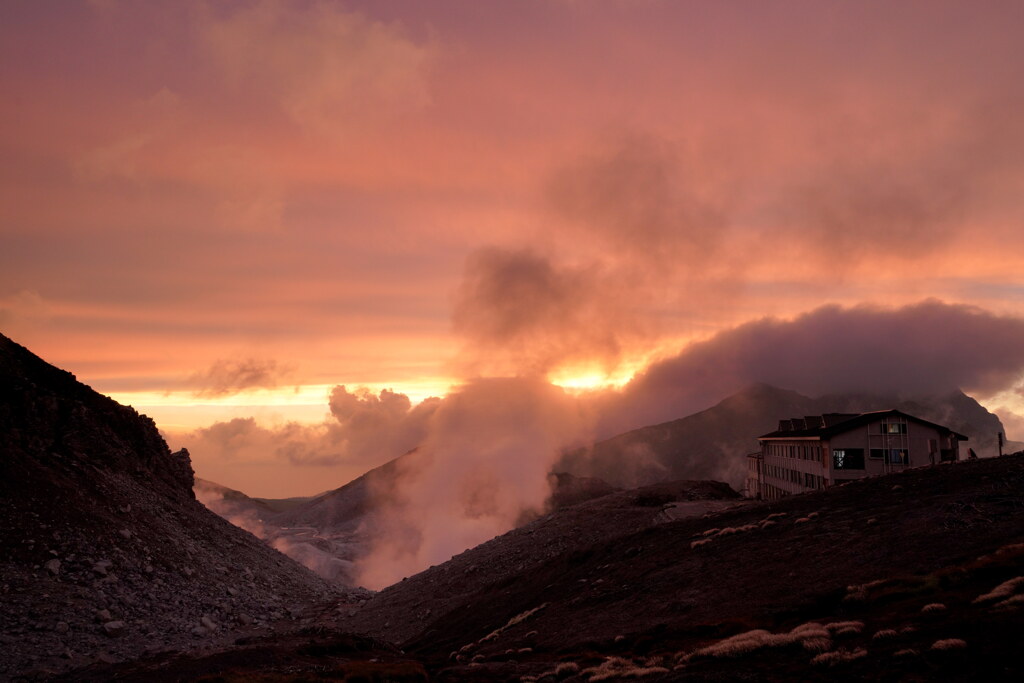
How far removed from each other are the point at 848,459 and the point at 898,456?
4901 millimetres

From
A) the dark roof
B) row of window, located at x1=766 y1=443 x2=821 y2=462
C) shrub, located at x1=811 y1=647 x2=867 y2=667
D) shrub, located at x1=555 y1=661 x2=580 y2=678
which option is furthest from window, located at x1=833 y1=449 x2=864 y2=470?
shrub, located at x1=811 y1=647 x2=867 y2=667

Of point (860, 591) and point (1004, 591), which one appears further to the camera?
point (860, 591)

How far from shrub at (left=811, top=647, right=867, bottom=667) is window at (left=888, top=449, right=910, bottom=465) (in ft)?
182

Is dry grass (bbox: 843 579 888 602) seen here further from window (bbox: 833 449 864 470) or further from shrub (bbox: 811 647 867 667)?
window (bbox: 833 449 864 470)

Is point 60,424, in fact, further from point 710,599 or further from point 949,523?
point 949,523

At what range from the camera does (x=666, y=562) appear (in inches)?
1645

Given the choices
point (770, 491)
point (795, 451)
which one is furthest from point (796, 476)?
point (770, 491)

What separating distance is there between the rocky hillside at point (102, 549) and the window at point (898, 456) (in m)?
64.4

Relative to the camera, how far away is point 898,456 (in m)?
65.3

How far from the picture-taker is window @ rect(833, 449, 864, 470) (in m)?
65.5

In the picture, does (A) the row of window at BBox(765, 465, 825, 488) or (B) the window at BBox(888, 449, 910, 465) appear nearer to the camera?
(B) the window at BBox(888, 449, 910, 465)

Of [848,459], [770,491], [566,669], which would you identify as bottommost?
[566,669]

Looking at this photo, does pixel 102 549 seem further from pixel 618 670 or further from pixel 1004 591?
pixel 1004 591

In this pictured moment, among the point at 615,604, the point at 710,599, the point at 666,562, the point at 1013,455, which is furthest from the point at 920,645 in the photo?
the point at 1013,455
